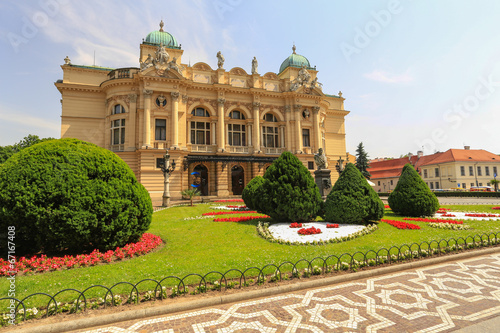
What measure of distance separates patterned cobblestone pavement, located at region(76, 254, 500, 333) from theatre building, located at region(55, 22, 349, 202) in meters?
26.0

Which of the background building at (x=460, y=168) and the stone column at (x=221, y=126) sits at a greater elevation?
the stone column at (x=221, y=126)

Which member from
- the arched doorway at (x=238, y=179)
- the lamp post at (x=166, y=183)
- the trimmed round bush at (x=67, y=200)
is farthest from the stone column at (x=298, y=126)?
the trimmed round bush at (x=67, y=200)

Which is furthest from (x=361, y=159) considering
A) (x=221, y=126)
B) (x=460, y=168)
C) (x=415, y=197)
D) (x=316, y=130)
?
(x=415, y=197)

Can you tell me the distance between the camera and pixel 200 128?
114ft

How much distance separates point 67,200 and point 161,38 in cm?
3434

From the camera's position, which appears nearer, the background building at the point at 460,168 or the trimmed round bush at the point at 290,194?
the trimmed round bush at the point at 290,194

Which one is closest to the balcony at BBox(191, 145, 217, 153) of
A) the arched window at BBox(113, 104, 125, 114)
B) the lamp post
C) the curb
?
the lamp post

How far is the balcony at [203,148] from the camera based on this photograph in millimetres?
32938

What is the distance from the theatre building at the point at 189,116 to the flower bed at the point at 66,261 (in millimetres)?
22102

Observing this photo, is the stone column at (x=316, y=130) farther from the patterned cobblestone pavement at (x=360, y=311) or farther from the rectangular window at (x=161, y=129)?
the patterned cobblestone pavement at (x=360, y=311)

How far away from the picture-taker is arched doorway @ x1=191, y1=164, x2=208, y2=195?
33.6m

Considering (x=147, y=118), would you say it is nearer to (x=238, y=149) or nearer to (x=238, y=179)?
(x=238, y=149)

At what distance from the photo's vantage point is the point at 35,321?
4.61 metres

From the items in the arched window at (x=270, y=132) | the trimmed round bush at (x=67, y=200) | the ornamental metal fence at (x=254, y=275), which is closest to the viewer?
the ornamental metal fence at (x=254, y=275)
